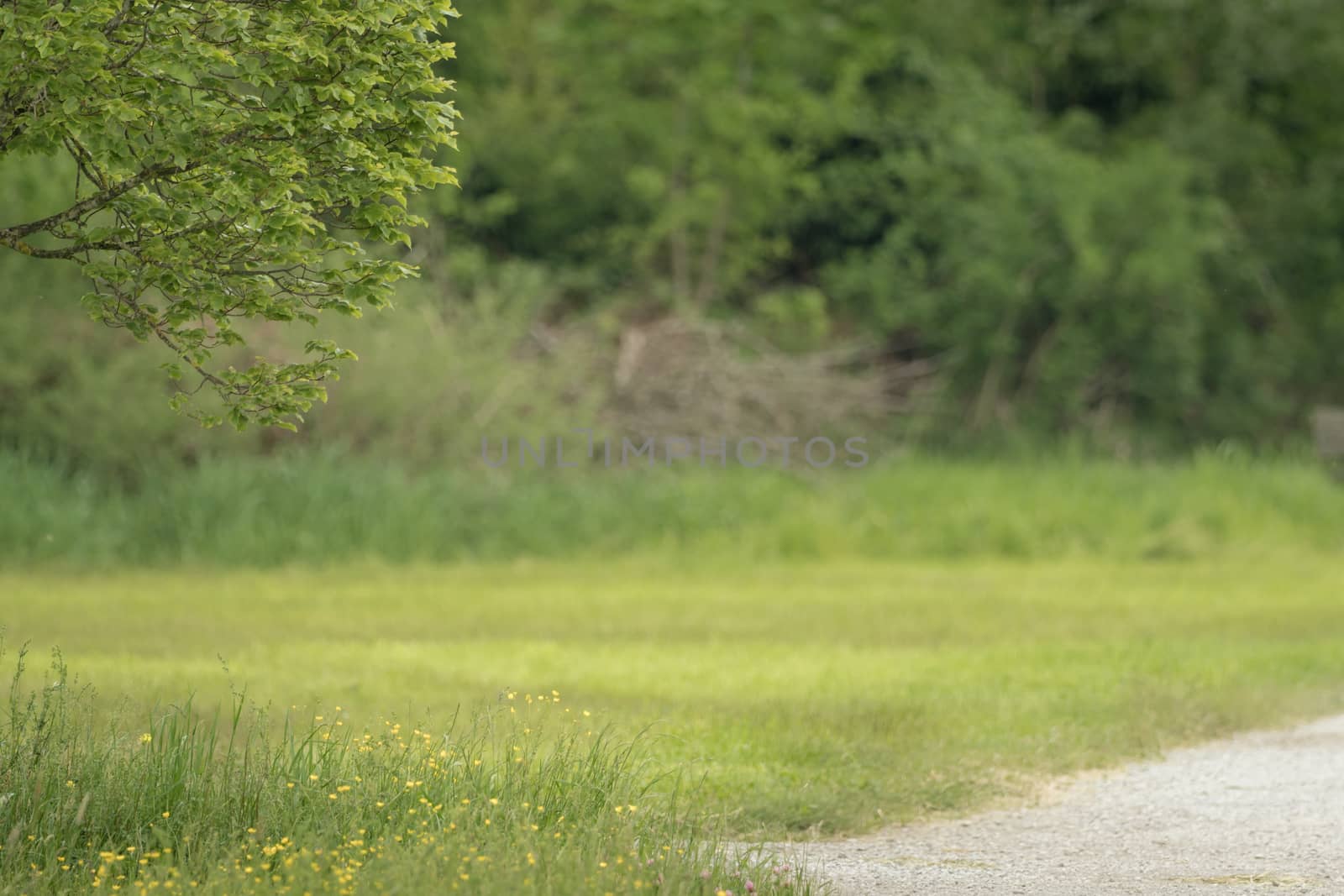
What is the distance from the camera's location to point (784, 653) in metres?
13.3

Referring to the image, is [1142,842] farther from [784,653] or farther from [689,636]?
[689,636]

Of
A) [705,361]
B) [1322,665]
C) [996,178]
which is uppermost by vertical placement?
[996,178]

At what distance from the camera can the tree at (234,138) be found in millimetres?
6102

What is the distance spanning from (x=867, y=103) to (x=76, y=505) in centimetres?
1482

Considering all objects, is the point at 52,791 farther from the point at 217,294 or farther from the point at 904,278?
the point at 904,278

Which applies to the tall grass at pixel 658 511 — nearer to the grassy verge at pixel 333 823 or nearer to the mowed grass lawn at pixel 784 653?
the mowed grass lawn at pixel 784 653

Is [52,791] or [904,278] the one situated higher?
[904,278]

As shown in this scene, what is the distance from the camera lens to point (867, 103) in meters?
27.6

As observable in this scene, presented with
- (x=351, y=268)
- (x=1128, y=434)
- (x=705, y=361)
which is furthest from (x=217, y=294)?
(x=1128, y=434)

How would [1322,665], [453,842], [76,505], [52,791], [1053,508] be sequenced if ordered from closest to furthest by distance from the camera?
[453,842] → [52,791] → [1322,665] → [76,505] → [1053,508]

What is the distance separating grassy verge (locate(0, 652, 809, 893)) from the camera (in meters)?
6.28

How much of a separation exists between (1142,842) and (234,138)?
5.08m

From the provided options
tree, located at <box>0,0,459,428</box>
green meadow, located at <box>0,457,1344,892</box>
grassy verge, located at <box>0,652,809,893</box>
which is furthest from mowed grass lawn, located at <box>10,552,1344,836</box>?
Answer: tree, located at <box>0,0,459,428</box>

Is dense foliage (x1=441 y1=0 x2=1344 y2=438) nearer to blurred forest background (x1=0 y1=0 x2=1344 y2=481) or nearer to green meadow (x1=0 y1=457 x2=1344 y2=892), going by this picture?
blurred forest background (x1=0 y1=0 x2=1344 y2=481)
